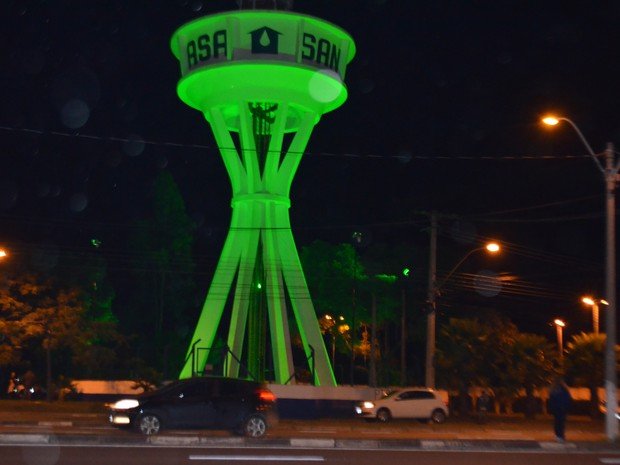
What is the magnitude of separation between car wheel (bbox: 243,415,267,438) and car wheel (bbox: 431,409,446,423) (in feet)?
51.2

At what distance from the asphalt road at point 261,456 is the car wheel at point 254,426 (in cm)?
439

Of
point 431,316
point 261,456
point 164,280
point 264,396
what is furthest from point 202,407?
point 164,280

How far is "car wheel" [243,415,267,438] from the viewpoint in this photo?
23.4 m

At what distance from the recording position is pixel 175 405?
2295 centimetres

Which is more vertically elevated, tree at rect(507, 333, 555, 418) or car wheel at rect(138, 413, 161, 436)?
tree at rect(507, 333, 555, 418)

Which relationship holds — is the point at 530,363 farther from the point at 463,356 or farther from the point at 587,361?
the point at 587,361

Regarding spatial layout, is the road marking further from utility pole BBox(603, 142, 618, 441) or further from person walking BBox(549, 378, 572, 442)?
utility pole BBox(603, 142, 618, 441)

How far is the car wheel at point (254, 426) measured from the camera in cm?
2339

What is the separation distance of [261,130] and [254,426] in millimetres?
27655

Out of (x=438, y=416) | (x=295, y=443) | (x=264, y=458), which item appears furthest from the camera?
(x=438, y=416)

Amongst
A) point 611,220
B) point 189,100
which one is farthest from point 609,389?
point 189,100

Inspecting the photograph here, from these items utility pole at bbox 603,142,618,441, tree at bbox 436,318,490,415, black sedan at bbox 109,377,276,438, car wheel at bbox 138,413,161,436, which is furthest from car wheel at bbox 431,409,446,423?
car wheel at bbox 138,413,161,436

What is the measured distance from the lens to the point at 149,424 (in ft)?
73.8

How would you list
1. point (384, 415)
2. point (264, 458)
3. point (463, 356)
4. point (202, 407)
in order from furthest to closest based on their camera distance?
1. point (463, 356)
2. point (384, 415)
3. point (202, 407)
4. point (264, 458)
